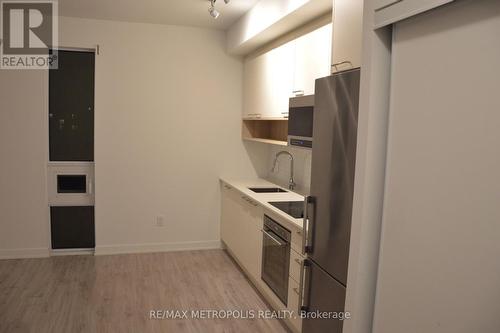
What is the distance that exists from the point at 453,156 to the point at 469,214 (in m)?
0.17

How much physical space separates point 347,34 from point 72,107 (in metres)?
3.58

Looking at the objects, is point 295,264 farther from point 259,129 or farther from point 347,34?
point 259,129

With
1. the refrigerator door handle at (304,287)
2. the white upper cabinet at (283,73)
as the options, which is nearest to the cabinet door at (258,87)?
the white upper cabinet at (283,73)

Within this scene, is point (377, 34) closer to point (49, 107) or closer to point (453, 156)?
point (453, 156)

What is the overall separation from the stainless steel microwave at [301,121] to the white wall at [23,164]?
3.00 metres

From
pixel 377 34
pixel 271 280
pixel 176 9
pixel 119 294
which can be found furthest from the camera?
pixel 176 9

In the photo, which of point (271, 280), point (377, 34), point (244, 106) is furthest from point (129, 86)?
point (377, 34)

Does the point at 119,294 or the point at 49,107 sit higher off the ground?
the point at 49,107

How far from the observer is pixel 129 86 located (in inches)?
182

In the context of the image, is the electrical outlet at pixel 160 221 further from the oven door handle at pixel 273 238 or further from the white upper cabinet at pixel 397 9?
the white upper cabinet at pixel 397 9

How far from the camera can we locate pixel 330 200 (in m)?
2.11

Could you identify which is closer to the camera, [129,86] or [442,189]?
[442,189]

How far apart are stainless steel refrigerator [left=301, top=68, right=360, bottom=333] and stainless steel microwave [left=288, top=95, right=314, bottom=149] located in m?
0.46

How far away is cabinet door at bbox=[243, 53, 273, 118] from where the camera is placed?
13.0ft
